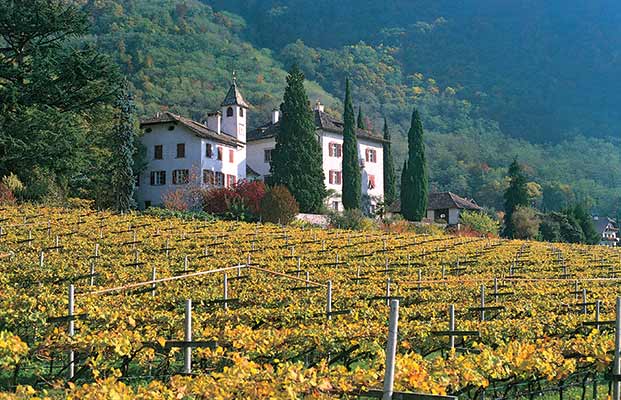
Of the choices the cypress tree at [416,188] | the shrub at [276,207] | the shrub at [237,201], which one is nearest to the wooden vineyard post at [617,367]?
the shrub at [276,207]

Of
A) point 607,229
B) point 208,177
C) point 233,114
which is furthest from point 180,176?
point 607,229

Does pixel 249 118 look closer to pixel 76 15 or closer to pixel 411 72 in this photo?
pixel 76 15

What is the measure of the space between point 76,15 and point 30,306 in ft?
94.2

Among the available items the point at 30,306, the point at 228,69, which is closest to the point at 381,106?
the point at 228,69

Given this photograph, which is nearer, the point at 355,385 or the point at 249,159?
the point at 355,385

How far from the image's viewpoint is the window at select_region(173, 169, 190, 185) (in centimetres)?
4875

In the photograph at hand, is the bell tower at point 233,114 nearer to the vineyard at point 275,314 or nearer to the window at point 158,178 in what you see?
the window at point 158,178

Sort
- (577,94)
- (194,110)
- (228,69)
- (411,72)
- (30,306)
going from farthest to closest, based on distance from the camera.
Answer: (411,72) < (577,94) < (228,69) < (194,110) < (30,306)

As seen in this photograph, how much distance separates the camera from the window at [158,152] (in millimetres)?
50438

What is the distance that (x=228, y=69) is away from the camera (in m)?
121

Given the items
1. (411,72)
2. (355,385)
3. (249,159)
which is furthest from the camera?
(411,72)

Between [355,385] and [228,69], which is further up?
[228,69]

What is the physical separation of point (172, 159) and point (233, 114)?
21.9ft

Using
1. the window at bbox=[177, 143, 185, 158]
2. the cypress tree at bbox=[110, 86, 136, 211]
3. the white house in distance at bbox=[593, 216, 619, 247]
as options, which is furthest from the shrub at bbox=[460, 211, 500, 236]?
the white house in distance at bbox=[593, 216, 619, 247]
